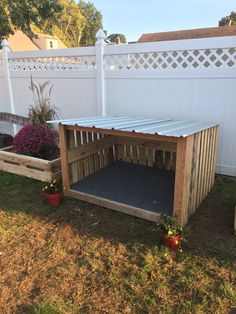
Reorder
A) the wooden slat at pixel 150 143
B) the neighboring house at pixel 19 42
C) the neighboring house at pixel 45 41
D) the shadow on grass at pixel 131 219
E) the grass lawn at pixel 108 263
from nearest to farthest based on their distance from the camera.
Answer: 1. the grass lawn at pixel 108 263
2. the shadow on grass at pixel 131 219
3. the wooden slat at pixel 150 143
4. the neighboring house at pixel 19 42
5. the neighboring house at pixel 45 41

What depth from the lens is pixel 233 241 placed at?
246cm

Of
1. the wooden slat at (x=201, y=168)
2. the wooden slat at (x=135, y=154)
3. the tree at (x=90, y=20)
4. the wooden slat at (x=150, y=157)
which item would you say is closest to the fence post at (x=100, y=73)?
the wooden slat at (x=135, y=154)

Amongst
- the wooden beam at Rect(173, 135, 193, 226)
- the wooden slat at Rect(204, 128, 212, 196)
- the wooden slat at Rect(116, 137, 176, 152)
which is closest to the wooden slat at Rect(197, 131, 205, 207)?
the wooden slat at Rect(204, 128, 212, 196)

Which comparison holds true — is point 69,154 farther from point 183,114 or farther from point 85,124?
point 183,114

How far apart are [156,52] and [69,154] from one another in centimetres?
221

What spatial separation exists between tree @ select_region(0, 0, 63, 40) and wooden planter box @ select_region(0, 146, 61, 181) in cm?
455

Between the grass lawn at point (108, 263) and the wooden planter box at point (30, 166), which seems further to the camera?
the wooden planter box at point (30, 166)

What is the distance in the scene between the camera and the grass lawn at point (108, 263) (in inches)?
71.3

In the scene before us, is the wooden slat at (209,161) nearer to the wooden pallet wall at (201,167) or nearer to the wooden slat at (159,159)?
the wooden pallet wall at (201,167)

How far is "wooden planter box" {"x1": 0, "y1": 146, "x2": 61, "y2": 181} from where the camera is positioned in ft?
12.4

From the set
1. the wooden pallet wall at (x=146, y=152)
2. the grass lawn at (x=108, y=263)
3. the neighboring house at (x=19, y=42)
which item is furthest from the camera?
the neighboring house at (x=19, y=42)

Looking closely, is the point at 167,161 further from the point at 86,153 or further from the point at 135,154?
the point at 86,153

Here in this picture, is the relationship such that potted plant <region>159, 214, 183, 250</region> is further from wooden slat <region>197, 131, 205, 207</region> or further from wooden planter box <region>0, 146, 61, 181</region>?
wooden planter box <region>0, 146, 61, 181</region>

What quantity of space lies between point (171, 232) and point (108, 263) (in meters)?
0.64
